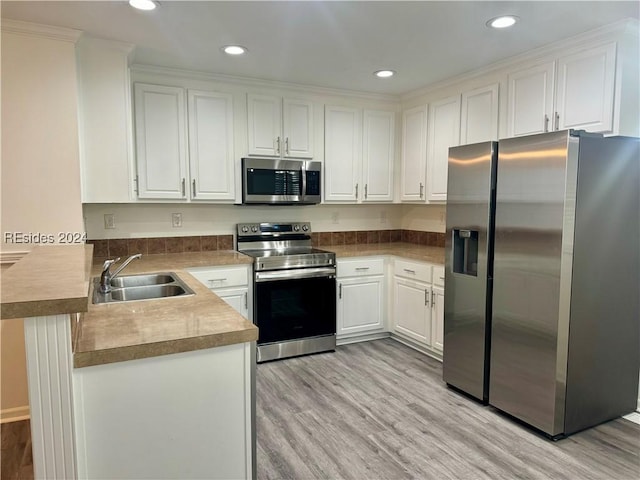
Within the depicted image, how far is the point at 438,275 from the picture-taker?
3.35 meters

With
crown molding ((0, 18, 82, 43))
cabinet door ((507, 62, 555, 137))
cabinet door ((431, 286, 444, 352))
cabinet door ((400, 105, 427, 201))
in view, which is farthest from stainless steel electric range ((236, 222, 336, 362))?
crown molding ((0, 18, 82, 43))

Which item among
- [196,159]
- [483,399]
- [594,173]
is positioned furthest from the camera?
[196,159]

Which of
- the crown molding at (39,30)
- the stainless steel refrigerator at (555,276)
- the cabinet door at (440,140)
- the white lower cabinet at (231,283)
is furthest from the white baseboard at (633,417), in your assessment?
the crown molding at (39,30)

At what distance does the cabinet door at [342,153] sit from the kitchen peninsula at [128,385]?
8.44 feet

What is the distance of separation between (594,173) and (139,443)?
249 centimetres

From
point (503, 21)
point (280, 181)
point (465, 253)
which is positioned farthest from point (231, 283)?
point (503, 21)

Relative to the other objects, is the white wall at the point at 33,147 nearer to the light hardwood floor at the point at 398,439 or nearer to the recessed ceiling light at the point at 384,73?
the light hardwood floor at the point at 398,439

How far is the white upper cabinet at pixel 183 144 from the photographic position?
10.6 ft

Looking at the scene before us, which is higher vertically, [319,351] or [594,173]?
[594,173]

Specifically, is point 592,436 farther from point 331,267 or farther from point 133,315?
point 133,315

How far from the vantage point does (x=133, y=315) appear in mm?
1617

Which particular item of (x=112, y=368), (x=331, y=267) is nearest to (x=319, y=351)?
(x=331, y=267)

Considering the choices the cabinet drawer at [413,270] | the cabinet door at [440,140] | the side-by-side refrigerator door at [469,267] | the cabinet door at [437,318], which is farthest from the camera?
the cabinet door at [440,140]

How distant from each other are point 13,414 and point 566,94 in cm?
398
